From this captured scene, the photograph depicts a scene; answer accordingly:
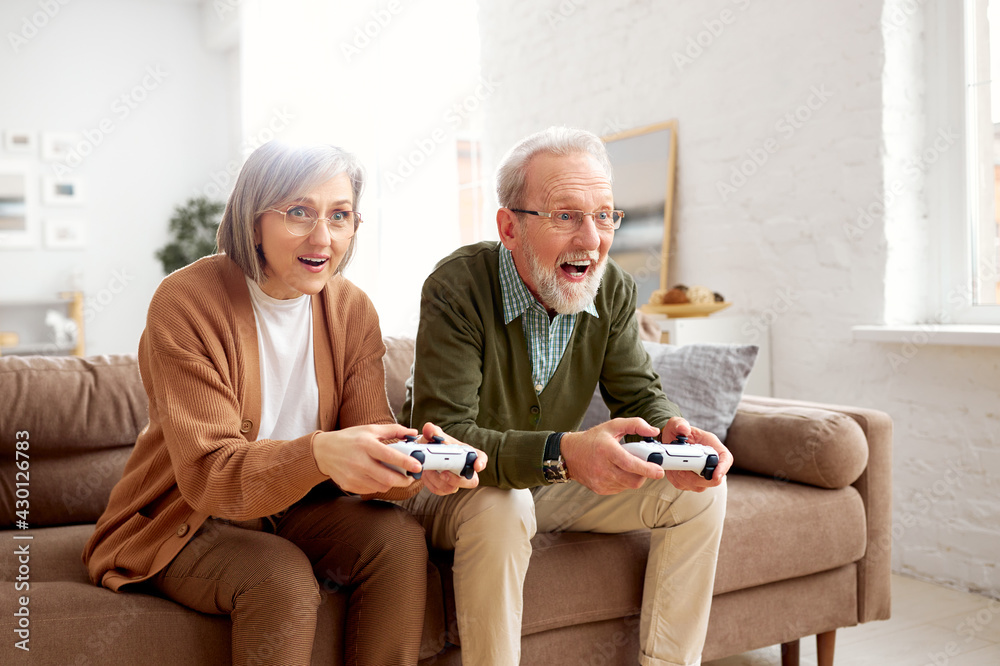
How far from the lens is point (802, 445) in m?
2.11

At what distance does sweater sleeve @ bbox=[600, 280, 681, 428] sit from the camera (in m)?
1.87

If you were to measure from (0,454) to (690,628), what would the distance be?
153 cm

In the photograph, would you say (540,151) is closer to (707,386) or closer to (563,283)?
(563,283)

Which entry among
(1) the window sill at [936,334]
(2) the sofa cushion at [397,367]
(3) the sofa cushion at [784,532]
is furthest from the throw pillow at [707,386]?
(1) the window sill at [936,334]

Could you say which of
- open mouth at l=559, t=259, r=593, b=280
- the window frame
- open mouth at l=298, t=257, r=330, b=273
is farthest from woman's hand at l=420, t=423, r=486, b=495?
the window frame

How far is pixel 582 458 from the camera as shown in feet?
4.86

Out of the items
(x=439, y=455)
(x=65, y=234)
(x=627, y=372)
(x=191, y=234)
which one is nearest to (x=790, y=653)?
(x=627, y=372)

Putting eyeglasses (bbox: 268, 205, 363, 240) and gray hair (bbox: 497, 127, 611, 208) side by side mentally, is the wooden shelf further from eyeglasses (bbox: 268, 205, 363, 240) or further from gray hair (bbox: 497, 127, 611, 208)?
eyeglasses (bbox: 268, 205, 363, 240)

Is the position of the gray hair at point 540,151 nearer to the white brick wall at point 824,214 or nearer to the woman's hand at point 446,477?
the woman's hand at point 446,477

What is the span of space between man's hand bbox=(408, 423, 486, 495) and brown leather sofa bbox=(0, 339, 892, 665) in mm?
264

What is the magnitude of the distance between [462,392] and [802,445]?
95 cm

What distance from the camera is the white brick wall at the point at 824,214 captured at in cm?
287

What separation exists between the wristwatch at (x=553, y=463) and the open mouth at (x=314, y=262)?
0.50m

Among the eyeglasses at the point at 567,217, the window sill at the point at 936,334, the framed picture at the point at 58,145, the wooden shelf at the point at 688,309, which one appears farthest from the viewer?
the framed picture at the point at 58,145
